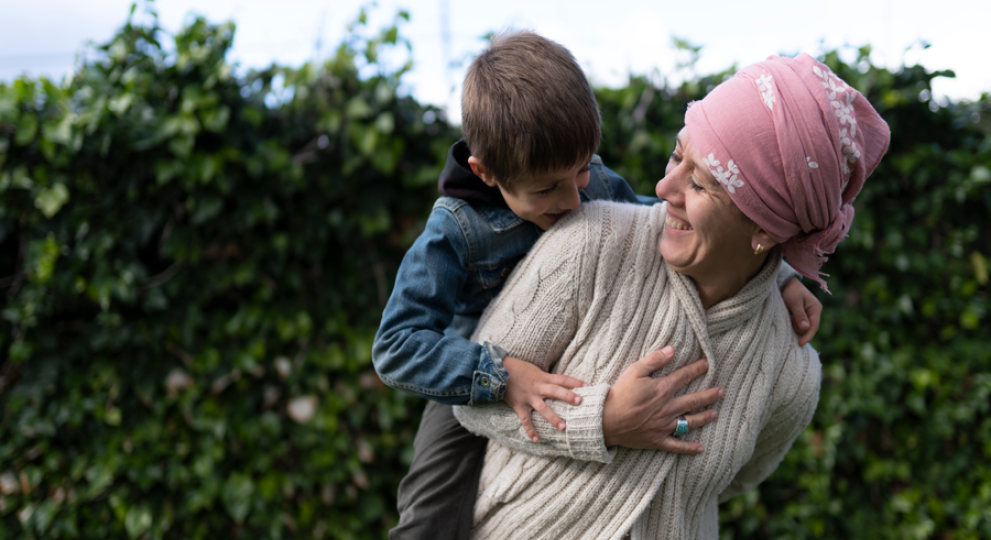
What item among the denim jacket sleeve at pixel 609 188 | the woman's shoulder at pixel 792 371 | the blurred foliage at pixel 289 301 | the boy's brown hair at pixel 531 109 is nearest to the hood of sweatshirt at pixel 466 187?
the boy's brown hair at pixel 531 109

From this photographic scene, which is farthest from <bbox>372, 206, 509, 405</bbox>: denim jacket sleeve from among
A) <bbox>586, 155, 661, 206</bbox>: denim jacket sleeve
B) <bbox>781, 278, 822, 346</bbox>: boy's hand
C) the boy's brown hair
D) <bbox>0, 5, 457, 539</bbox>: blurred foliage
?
<bbox>0, 5, 457, 539</bbox>: blurred foliage

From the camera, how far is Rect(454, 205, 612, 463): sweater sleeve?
1.34 metres

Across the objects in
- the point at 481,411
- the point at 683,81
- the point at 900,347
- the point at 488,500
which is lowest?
the point at 900,347

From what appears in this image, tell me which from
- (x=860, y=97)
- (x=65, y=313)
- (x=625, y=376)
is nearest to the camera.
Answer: (x=860, y=97)

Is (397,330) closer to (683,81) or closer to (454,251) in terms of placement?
(454,251)

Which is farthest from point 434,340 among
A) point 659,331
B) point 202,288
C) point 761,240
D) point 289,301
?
point 202,288

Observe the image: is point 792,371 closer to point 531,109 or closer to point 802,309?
point 802,309

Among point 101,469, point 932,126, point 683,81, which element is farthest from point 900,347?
point 101,469

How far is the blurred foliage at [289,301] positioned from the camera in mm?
2744

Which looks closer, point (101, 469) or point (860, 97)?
point (860, 97)

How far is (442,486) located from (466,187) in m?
0.82

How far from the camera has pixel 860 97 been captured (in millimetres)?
1247

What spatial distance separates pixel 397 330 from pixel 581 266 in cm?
48

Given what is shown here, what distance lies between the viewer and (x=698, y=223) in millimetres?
1287
